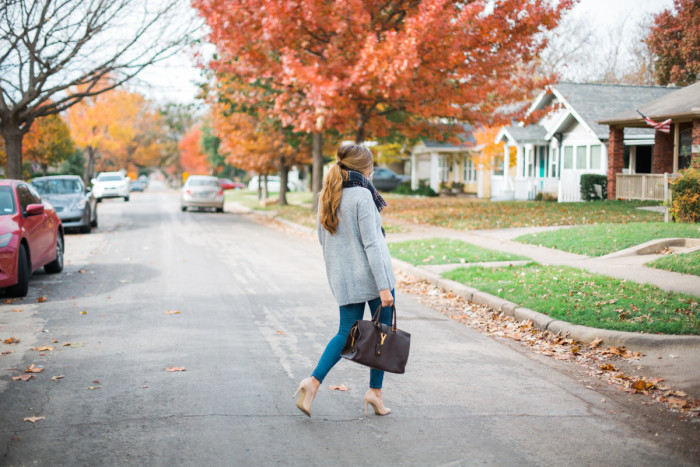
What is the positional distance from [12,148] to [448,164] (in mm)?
30310

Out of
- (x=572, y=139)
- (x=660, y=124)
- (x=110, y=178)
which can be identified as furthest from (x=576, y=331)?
(x=110, y=178)

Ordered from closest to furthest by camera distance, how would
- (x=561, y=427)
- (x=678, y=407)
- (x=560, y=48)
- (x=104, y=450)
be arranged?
(x=104, y=450)
(x=561, y=427)
(x=678, y=407)
(x=560, y=48)

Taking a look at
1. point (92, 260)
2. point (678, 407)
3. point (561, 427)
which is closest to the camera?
point (561, 427)

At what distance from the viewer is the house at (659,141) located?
74.2 ft

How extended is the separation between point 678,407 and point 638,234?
371 inches

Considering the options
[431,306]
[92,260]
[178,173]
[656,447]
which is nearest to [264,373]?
[656,447]

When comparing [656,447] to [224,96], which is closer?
[656,447]

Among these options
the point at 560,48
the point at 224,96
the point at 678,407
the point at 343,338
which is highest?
the point at 560,48

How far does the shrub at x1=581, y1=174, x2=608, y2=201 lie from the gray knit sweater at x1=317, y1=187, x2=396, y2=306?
2661cm

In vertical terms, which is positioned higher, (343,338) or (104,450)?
(343,338)

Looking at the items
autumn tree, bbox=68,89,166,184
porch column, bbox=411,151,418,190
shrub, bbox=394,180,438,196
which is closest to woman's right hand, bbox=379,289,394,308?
shrub, bbox=394,180,438,196

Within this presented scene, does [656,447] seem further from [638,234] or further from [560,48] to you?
[560,48]

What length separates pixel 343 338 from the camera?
475 cm

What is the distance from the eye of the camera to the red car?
30.1 ft
